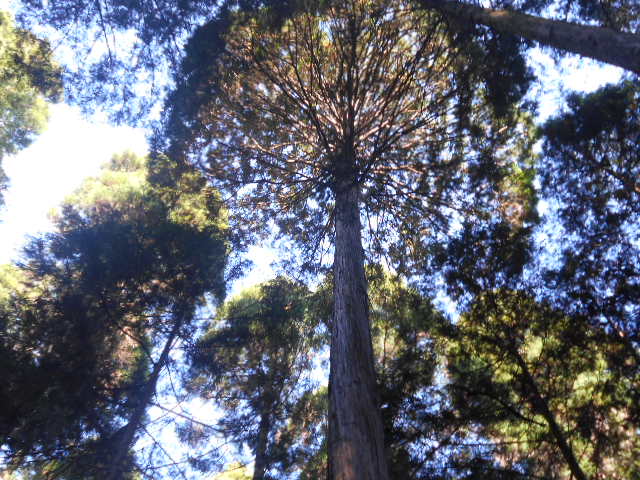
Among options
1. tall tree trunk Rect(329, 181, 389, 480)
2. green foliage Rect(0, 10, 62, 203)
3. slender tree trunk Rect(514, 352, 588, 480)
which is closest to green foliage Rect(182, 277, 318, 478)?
tall tree trunk Rect(329, 181, 389, 480)

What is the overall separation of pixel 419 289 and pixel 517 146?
3.55 metres

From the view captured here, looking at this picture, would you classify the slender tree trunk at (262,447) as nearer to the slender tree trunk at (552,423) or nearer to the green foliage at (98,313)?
the green foliage at (98,313)

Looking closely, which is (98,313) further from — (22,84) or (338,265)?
(22,84)


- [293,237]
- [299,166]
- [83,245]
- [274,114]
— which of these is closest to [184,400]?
[83,245]

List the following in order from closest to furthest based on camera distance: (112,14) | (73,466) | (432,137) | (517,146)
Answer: (73,466)
(112,14)
(517,146)
(432,137)

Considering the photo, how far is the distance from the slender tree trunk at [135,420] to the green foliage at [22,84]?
198 inches

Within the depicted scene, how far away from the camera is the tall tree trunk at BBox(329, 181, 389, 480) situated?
8.61ft

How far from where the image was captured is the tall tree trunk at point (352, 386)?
262 centimetres

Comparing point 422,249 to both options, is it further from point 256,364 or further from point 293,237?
point 256,364

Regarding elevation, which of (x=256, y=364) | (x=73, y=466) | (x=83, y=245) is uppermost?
(x=83, y=245)

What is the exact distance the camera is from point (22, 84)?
8336 millimetres

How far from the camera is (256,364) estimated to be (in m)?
7.00

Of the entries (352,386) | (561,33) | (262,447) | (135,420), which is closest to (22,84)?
(135,420)

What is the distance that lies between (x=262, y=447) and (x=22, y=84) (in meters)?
9.94
